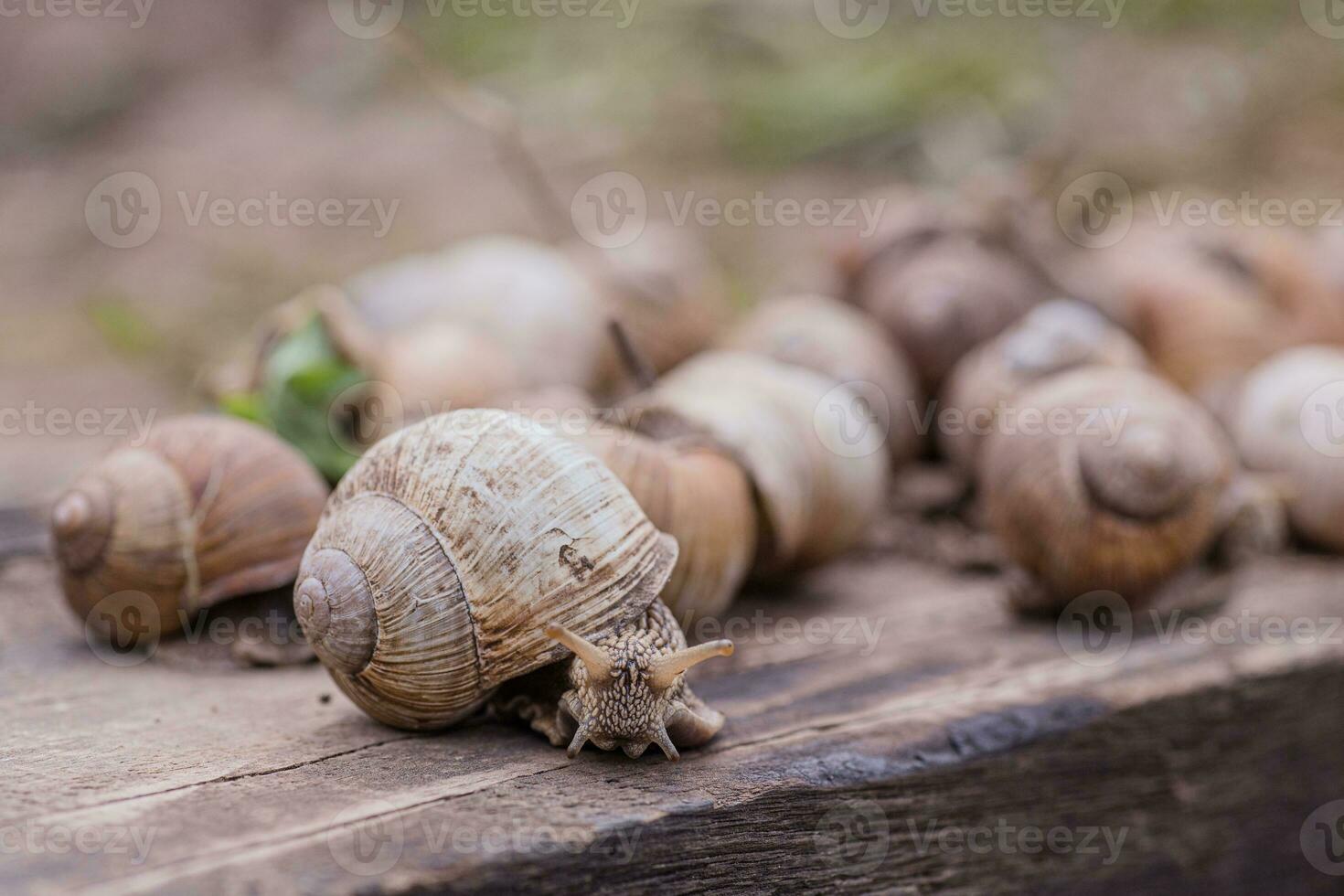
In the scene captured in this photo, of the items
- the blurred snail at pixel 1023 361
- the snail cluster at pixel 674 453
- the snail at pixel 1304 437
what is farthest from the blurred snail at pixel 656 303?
the snail at pixel 1304 437

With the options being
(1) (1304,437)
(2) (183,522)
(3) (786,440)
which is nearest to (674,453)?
(3) (786,440)

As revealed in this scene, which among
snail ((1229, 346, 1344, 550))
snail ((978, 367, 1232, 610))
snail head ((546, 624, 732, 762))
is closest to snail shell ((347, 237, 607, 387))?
snail ((978, 367, 1232, 610))

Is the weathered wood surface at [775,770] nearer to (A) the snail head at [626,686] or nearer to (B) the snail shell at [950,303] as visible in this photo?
(A) the snail head at [626,686]

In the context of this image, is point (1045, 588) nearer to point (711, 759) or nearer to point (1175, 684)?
point (1175, 684)

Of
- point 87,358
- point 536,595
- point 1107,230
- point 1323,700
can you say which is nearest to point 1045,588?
point 1323,700

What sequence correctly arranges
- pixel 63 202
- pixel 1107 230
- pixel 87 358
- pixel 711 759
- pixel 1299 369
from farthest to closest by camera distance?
pixel 63 202
pixel 87 358
pixel 1107 230
pixel 1299 369
pixel 711 759

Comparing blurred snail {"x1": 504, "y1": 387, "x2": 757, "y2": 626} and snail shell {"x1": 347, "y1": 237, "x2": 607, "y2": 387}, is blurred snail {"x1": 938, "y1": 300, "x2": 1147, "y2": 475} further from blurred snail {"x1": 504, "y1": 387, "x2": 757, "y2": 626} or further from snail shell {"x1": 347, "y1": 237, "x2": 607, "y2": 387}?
snail shell {"x1": 347, "y1": 237, "x2": 607, "y2": 387}
